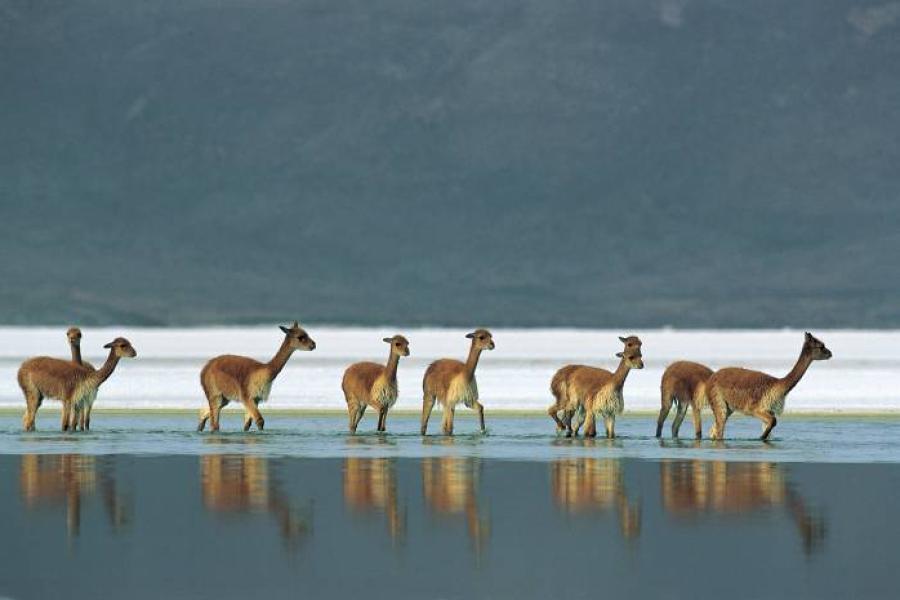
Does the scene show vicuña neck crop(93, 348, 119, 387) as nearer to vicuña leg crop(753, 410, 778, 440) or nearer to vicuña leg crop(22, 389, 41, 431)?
vicuña leg crop(22, 389, 41, 431)

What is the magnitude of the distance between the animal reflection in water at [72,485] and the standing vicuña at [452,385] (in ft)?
15.7

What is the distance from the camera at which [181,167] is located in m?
167

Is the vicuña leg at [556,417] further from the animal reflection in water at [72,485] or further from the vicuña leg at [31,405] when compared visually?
the animal reflection in water at [72,485]

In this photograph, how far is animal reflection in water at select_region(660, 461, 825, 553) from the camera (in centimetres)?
1700

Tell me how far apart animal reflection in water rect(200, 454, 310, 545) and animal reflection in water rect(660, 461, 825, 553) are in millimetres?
2649

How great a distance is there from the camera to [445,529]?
16203 mm

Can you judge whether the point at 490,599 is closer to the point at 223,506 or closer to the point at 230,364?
the point at 223,506

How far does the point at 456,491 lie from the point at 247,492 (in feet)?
5.06

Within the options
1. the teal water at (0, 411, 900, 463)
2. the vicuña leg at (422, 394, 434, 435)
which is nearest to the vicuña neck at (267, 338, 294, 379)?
the teal water at (0, 411, 900, 463)

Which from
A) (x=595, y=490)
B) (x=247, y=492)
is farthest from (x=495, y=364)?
(x=247, y=492)

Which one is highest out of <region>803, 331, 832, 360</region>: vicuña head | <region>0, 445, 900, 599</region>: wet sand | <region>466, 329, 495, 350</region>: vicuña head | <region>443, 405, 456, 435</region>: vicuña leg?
<region>466, 329, 495, 350</region>: vicuña head

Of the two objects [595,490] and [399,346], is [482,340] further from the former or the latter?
[595,490]

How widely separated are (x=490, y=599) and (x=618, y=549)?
89.9 inches

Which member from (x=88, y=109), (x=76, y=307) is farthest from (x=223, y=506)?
(x=88, y=109)
